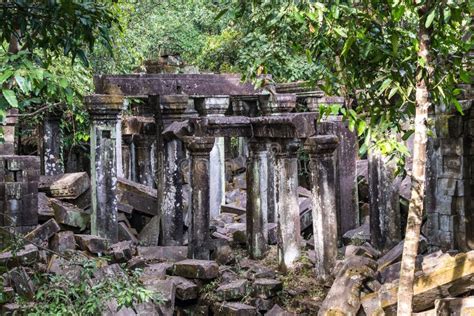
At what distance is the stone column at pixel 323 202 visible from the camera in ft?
32.2

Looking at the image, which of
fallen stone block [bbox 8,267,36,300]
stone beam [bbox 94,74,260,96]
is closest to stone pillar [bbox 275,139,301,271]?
stone beam [bbox 94,74,260,96]

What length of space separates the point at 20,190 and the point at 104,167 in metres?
1.36

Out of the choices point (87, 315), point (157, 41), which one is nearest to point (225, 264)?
point (87, 315)

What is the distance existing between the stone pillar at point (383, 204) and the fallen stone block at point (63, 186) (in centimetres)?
521

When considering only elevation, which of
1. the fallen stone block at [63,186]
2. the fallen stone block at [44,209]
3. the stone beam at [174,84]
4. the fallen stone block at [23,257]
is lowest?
the fallen stone block at [23,257]

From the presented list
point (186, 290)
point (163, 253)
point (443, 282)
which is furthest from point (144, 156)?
point (443, 282)

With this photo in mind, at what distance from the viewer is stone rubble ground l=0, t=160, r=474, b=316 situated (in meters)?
6.49

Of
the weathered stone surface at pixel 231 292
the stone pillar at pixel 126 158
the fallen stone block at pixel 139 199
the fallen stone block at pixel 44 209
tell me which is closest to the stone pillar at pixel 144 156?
the stone pillar at pixel 126 158

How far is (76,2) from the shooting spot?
531 cm

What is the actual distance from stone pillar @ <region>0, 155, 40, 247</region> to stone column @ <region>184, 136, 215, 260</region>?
2522mm

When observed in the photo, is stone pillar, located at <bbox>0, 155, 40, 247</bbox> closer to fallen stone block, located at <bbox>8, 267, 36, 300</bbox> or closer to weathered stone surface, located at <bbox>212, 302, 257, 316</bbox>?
fallen stone block, located at <bbox>8, 267, 36, 300</bbox>

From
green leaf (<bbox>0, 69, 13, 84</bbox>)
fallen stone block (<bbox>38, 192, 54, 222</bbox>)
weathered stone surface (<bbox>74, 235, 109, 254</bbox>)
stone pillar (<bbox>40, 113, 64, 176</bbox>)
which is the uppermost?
green leaf (<bbox>0, 69, 13, 84</bbox>)

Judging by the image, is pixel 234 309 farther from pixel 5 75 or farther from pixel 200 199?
pixel 5 75

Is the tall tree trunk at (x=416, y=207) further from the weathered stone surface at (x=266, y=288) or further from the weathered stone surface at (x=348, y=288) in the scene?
the weathered stone surface at (x=266, y=288)
